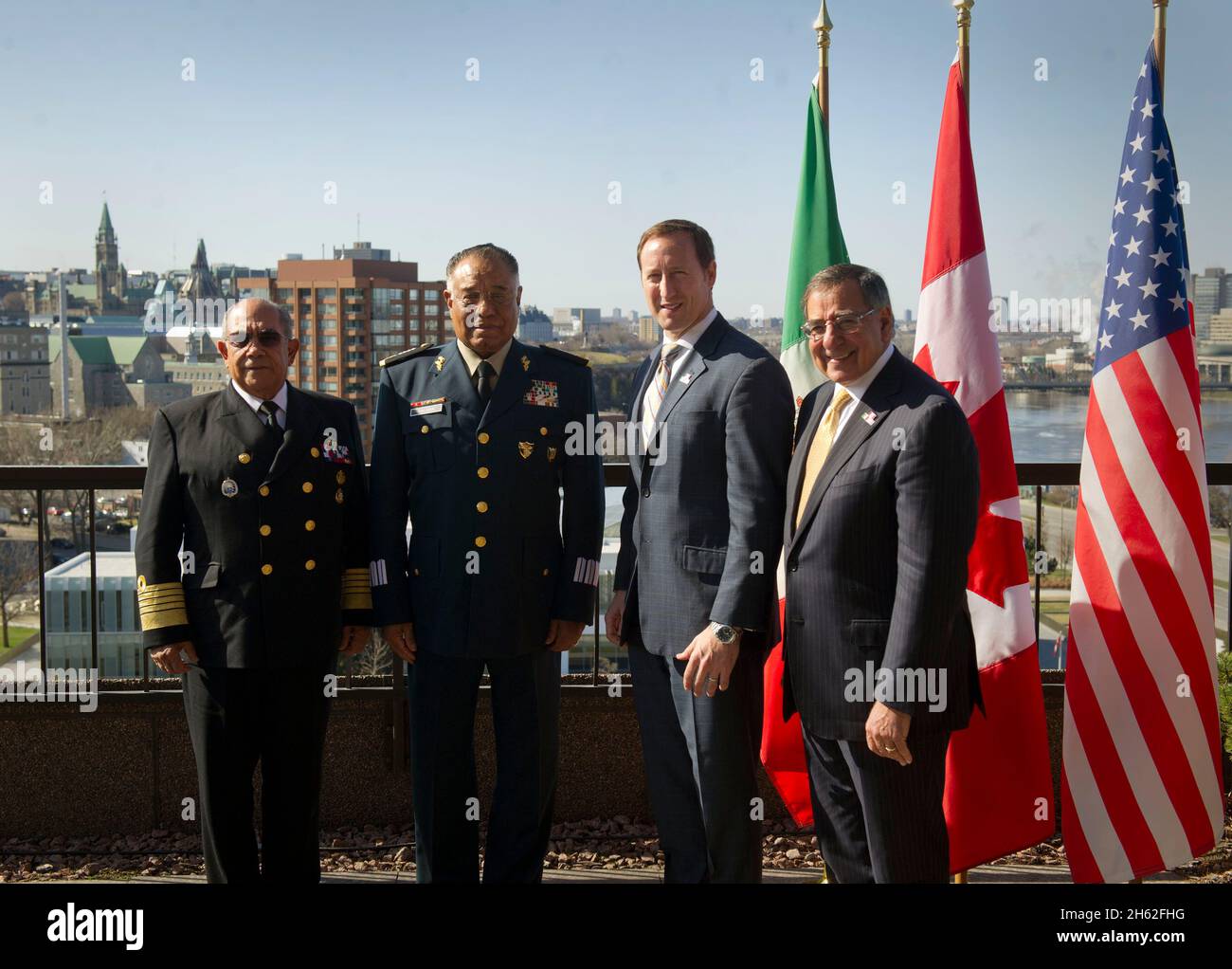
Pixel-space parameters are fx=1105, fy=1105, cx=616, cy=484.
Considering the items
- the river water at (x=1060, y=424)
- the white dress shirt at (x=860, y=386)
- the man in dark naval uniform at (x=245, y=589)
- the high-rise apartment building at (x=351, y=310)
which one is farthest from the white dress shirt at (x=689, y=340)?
the high-rise apartment building at (x=351, y=310)

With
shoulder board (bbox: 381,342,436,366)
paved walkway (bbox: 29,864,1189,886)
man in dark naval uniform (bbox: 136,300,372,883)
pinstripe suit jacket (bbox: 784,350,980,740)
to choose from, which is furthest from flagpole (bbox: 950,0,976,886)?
paved walkway (bbox: 29,864,1189,886)

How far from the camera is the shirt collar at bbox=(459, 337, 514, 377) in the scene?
9.96 feet

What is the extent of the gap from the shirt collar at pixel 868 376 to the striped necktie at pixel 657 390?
49 cm

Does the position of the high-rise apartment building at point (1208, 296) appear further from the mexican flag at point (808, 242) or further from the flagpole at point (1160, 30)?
the mexican flag at point (808, 242)

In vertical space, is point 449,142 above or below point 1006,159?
above

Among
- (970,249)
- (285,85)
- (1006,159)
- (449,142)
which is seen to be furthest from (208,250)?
(970,249)

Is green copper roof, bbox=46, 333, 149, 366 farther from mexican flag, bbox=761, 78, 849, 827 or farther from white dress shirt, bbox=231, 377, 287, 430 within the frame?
white dress shirt, bbox=231, 377, 287, 430

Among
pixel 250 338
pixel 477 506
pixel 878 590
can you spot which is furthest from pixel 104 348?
pixel 878 590

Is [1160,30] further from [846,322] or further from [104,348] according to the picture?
[104,348]

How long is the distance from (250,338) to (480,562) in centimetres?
83

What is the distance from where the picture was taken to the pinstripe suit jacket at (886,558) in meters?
2.47
